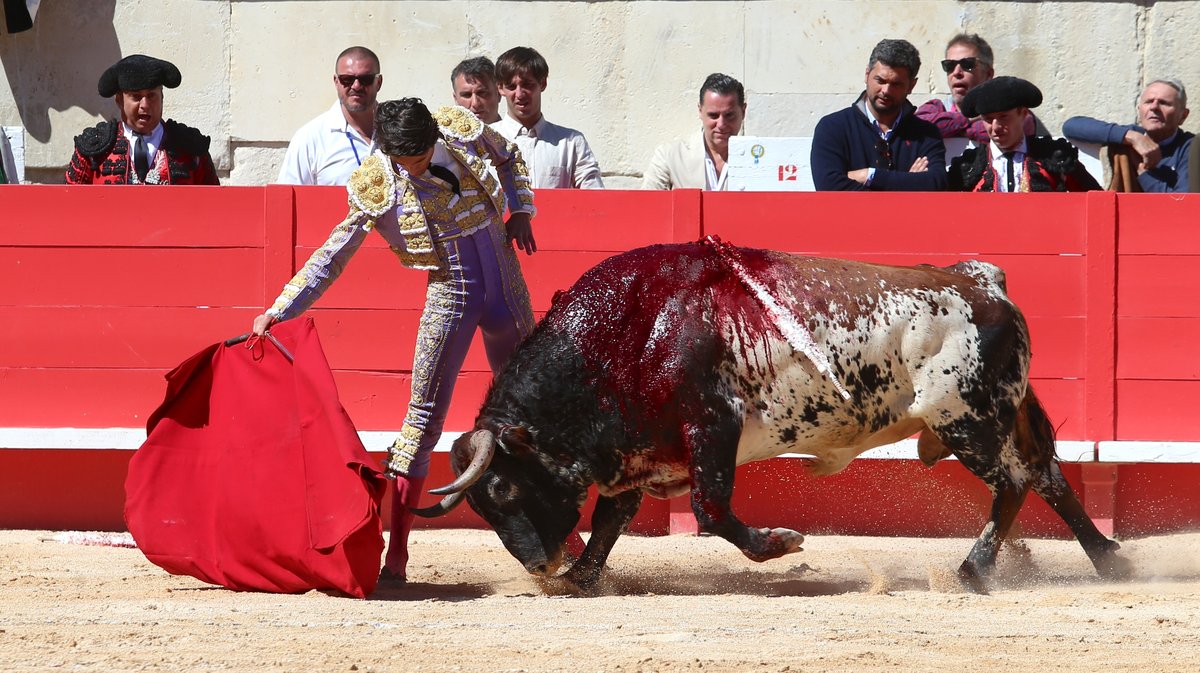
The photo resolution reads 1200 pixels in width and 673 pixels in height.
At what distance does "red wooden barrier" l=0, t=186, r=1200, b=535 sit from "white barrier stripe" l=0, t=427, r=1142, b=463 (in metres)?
0.04

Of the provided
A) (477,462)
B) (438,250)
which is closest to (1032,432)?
(477,462)

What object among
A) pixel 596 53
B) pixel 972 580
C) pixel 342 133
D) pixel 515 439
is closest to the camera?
pixel 515 439

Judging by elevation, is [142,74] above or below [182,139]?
above

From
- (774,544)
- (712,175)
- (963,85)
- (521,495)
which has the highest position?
(963,85)

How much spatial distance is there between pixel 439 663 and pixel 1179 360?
3591mm

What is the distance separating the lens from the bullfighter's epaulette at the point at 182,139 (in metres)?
6.32

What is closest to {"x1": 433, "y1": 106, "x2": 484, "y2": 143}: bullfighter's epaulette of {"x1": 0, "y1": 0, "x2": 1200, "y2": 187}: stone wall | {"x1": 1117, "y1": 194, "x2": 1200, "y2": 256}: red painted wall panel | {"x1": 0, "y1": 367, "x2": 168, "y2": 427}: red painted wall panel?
{"x1": 0, "y1": 367, "x2": 168, "y2": 427}: red painted wall panel

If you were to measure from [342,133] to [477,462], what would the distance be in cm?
210

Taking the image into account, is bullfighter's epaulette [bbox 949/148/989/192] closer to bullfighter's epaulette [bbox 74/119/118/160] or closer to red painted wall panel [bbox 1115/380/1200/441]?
red painted wall panel [bbox 1115/380/1200/441]

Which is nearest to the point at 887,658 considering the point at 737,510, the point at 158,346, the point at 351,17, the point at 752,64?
the point at 737,510

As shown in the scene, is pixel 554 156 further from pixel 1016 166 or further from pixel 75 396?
pixel 75 396

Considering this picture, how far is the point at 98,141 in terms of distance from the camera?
248 inches

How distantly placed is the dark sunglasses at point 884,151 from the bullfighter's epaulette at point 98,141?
294 centimetres

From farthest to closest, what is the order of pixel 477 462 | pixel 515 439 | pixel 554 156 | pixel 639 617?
1. pixel 554 156
2. pixel 515 439
3. pixel 477 462
4. pixel 639 617
